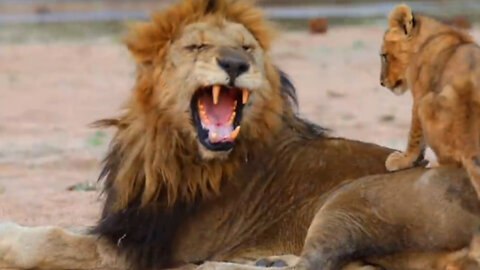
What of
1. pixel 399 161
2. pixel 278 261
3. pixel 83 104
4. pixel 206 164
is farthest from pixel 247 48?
pixel 83 104

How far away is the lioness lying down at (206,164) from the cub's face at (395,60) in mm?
323

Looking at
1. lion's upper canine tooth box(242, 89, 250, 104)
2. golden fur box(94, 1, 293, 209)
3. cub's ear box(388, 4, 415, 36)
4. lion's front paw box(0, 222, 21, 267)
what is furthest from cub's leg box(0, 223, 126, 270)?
cub's ear box(388, 4, 415, 36)

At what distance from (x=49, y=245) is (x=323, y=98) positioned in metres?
7.27

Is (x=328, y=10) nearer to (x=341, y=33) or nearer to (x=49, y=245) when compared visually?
(x=341, y=33)

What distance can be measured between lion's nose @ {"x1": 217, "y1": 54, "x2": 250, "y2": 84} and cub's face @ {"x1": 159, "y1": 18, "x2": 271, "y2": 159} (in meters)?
0.01

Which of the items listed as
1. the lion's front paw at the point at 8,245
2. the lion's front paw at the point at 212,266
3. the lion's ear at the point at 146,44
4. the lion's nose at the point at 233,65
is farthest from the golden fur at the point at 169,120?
the lion's front paw at the point at 8,245

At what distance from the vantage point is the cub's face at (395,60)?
16.4 ft

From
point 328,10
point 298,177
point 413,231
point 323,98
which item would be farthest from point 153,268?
point 328,10

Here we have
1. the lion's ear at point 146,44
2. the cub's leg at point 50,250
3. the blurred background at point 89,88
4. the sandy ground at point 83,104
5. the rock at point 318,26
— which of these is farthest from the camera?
the rock at point 318,26

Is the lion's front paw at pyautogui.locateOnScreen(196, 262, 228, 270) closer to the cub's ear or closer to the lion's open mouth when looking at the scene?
the lion's open mouth

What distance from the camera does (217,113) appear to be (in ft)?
16.8

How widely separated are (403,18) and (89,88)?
29.0ft

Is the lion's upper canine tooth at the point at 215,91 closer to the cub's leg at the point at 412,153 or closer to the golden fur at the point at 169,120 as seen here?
the golden fur at the point at 169,120

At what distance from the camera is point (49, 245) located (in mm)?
5270
